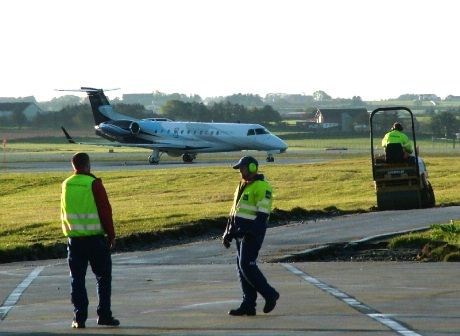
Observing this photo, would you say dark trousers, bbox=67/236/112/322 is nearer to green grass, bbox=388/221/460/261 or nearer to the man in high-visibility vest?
the man in high-visibility vest

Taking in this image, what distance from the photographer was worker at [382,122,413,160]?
31.4 meters

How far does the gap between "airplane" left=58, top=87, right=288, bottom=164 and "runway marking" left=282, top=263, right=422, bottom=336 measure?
5900 cm

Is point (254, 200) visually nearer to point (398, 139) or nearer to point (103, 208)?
point (103, 208)

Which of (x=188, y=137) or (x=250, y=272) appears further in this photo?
(x=188, y=137)

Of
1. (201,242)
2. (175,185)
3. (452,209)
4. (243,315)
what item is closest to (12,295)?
(243,315)

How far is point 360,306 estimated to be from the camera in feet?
50.9

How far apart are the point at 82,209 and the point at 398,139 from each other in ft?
58.8

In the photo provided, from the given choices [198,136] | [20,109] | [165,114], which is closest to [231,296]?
[198,136]

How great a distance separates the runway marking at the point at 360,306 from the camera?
13340mm

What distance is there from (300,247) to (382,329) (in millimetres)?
11409

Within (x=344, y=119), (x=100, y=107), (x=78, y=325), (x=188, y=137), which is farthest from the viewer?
(x=344, y=119)

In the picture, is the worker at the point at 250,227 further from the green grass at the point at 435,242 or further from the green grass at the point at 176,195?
the green grass at the point at 176,195

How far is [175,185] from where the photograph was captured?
175 feet

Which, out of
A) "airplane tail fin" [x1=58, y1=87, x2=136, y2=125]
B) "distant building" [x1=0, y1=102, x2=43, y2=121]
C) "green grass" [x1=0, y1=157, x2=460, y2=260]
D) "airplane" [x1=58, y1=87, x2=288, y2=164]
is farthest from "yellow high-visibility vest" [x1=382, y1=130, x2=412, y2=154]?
"distant building" [x1=0, y1=102, x2=43, y2=121]
